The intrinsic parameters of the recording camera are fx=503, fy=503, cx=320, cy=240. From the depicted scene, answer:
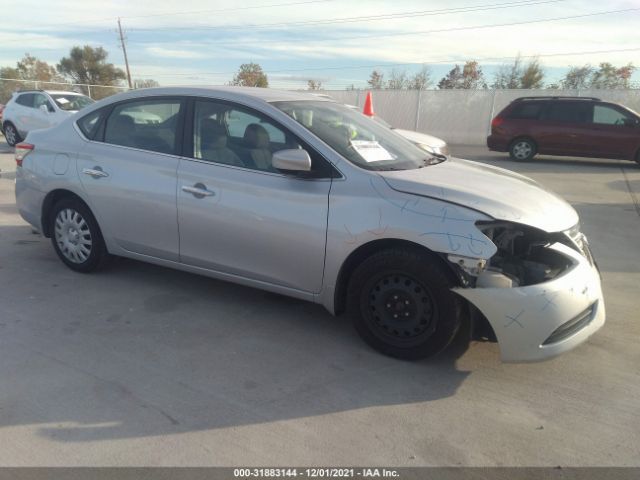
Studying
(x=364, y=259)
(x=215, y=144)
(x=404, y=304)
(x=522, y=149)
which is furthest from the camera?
(x=522, y=149)

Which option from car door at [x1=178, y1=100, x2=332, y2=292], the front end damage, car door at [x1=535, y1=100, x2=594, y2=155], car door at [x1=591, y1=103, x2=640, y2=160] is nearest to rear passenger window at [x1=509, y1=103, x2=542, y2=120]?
car door at [x1=535, y1=100, x2=594, y2=155]

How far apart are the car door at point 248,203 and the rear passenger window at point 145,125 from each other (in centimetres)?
21

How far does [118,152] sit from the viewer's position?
426 cm

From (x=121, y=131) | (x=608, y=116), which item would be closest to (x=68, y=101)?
(x=121, y=131)

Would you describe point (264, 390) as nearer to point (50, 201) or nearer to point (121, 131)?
point (121, 131)

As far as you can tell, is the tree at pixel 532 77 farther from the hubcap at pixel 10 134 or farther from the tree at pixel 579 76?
the hubcap at pixel 10 134

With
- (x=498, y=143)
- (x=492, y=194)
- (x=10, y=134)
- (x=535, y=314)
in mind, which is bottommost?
(x=10, y=134)

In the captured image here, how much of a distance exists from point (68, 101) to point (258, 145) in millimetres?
13160

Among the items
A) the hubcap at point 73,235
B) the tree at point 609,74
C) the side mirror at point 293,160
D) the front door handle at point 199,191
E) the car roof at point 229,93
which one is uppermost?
the tree at point 609,74

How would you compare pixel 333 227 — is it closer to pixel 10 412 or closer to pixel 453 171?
pixel 453 171

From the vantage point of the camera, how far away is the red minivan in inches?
516

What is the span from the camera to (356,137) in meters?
3.80

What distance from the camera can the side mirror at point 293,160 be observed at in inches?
131

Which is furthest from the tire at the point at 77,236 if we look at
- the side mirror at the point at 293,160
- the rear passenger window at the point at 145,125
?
the side mirror at the point at 293,160
